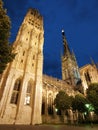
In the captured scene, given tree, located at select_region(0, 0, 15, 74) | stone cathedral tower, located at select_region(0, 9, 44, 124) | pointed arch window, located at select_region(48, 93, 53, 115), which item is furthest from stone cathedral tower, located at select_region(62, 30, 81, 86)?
tree, located at select_region(0, 0, 15, 74)

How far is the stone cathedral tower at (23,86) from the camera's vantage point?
1947cm

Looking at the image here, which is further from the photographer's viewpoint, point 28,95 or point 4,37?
point 28,95

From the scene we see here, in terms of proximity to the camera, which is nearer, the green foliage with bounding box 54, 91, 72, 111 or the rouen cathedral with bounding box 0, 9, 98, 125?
the rouen cathedral with bounding box 0, 9, 98, 125

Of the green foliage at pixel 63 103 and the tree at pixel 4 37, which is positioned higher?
the tree at pixel 4 37

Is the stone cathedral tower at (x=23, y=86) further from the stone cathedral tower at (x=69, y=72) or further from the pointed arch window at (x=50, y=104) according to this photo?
the stone cathedral tower at (x=69, y=72)

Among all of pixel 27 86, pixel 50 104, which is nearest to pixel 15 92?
pixel 27 86

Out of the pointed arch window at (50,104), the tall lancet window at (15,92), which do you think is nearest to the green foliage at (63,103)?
the pointed arch window at (50,104)

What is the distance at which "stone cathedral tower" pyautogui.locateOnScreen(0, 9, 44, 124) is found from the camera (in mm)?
19469

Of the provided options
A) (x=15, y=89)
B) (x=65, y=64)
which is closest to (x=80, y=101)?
(x=15, y=89)

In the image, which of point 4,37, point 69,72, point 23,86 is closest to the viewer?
point 4,37

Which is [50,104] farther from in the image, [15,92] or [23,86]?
[15,92]

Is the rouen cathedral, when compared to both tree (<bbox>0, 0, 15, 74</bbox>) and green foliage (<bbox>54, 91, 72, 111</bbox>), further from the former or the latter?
tree (<bbox>0, 0, 15, 74</bbox>)

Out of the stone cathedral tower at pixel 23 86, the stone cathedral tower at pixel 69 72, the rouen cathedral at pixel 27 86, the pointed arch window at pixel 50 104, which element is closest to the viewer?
the stone cathedral tower at pixel 23 86

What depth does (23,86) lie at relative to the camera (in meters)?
22.6
